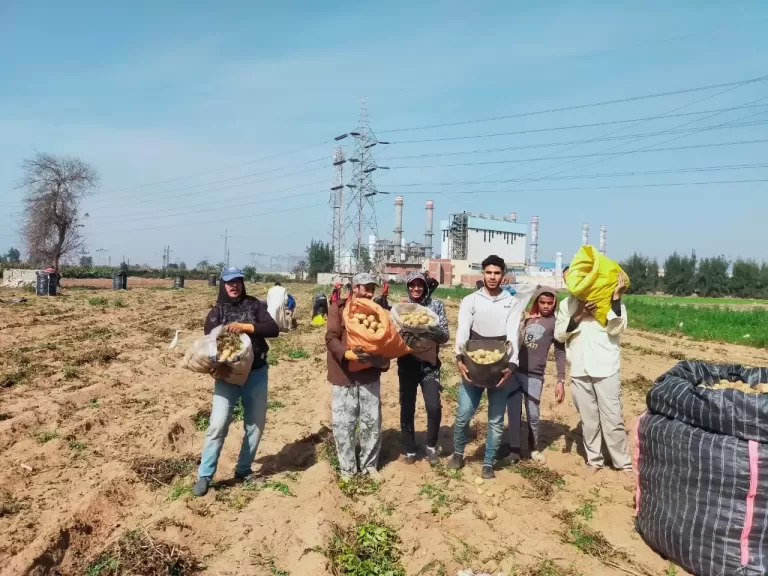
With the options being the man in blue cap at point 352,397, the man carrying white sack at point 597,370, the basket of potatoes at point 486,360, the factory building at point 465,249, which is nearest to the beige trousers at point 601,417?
the man carrying white sack at point 597,370

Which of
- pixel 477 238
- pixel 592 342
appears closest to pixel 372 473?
pixel 592 342

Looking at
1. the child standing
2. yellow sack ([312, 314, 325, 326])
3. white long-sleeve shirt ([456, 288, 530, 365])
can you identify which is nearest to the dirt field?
the child standing

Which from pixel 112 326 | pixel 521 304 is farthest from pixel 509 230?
pixel 521 304

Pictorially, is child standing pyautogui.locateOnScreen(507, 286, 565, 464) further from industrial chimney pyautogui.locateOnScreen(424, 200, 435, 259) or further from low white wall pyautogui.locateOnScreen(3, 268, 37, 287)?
industrial chimney pyautogui.locateOnScreen(424, 200, 435, 259)

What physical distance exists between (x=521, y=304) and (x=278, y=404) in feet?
13.0

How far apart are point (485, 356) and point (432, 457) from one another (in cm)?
122

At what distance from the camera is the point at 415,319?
4.85 meters

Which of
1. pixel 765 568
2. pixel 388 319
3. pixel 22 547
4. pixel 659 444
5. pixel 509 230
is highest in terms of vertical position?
pixel 509 230

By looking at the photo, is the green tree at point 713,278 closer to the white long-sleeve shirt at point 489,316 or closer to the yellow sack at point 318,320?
the yellow sack at point 318,320

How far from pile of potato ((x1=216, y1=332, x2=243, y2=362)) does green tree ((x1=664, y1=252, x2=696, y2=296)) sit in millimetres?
71822

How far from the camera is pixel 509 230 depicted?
8562 centimetres

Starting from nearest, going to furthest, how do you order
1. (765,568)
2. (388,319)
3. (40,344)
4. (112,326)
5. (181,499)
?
1. (765,568)
2. (181,499)
3. (388,319)
4. (40,344)
5. (112,326)

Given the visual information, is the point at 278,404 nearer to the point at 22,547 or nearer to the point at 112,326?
the point at 22,547

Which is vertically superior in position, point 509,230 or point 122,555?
point 509,230
